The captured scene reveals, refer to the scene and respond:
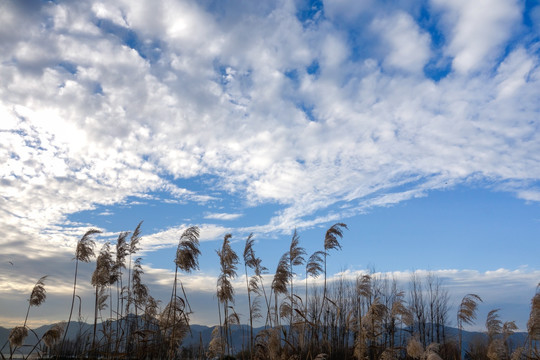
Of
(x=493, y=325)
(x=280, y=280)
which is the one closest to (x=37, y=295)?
(x=280, y=280)

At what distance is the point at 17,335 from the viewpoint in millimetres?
8281

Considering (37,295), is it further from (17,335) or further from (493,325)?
(493,325)

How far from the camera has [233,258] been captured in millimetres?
8703

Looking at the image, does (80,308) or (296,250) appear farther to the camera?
(296,250)

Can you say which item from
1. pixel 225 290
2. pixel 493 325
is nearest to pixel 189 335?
pixel 225 290

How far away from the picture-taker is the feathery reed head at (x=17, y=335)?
27.0ft

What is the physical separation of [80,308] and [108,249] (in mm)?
1337

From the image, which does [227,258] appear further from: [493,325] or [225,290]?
[493,325]

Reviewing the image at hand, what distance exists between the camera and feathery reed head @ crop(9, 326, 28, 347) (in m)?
8.23

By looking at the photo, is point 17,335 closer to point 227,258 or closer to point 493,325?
point 227,258

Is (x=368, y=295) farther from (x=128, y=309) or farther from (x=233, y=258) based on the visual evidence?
(x=128, y=309)

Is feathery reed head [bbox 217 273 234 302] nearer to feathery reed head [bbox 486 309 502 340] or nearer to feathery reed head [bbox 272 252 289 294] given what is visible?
feathery reed head [bbox 272 252 289 294]

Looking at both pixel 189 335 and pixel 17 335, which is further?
pixel 17 335

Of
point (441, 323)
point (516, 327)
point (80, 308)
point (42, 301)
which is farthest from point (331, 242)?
point (441, 323)
